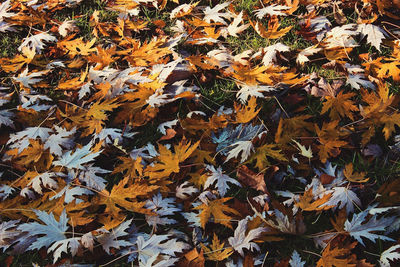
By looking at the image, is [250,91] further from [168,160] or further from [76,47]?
[76,47]

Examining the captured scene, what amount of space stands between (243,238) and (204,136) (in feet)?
2.06

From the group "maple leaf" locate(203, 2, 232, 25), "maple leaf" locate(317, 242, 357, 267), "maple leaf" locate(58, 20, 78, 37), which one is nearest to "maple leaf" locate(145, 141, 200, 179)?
"maple leaf" locate(317, 242, 357, 267)

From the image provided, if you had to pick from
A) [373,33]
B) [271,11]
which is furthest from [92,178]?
[373,33]

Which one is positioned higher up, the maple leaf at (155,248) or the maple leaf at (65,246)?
the maple leaf at (65,246)

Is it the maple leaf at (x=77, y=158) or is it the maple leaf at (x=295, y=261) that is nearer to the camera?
the maple leaf at (x=295, y=261)

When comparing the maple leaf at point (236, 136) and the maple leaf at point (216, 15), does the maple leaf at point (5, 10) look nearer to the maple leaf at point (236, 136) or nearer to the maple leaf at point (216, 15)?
the maple leaf at point (216, 15)

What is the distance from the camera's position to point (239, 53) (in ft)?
8.19

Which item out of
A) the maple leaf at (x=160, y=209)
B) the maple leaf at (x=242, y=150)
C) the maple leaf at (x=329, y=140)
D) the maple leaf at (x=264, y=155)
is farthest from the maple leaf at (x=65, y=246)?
the maple leaf at (x=329, y=140)

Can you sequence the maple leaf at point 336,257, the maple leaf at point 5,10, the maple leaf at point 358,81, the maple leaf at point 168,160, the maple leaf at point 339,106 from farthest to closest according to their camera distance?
the maple leaf at point 5,10 → the maple leaf at point 358,81 → the maple leaf at point 339,106 → the maple leaf at point 168,160 → the maple leaf at point 336,257

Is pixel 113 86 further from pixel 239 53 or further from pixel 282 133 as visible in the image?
pixel 282 133

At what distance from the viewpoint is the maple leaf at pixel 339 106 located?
2047mm

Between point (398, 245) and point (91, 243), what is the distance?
1332mm

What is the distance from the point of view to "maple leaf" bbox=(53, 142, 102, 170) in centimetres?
185

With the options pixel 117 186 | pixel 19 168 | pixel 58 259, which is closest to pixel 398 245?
pixel 117 186
